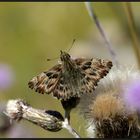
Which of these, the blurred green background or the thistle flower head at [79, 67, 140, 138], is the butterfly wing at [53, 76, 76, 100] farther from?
the blurred green background

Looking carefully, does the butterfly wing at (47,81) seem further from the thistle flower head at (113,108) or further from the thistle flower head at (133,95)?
the thistle flower head at (133,95)

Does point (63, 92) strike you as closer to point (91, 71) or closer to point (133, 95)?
point (91, 71)

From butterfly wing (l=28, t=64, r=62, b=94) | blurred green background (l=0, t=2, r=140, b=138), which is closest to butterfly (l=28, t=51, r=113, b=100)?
butterfly wing (l=28, t=64, r=62, b=94)

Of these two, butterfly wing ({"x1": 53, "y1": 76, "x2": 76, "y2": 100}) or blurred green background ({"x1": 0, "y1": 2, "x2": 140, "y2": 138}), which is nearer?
butterfly wing ({"x1": 53, "y1": 76, "x2": 76, "y2": 100})

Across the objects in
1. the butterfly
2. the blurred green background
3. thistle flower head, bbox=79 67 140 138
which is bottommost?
thistle flower head, bbox=79 67 140 138

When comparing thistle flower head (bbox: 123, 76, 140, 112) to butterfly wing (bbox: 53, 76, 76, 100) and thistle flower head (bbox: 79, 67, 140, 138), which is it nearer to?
thistle flower head (bbox: 79, 67, 140, 138)

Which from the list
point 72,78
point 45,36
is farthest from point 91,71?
point 45,36

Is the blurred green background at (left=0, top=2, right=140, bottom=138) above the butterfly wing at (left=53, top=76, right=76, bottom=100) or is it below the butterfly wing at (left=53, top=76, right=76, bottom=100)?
above

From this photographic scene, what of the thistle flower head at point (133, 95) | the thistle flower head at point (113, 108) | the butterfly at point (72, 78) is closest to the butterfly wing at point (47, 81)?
the butterfly at point (72, 78)
